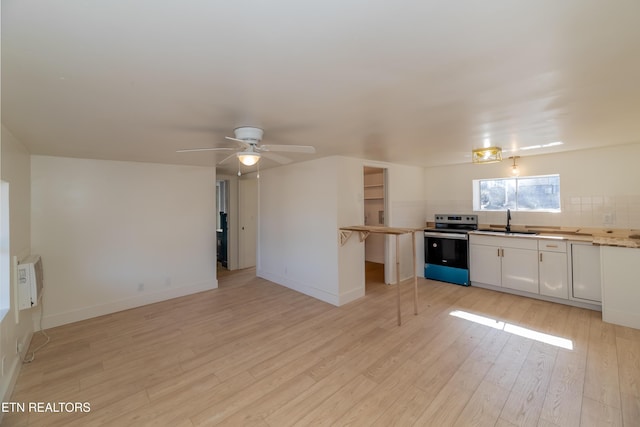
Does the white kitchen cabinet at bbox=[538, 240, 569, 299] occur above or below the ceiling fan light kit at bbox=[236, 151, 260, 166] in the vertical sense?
below

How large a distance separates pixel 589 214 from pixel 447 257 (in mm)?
2041

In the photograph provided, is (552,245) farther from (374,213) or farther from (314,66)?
(314,66)

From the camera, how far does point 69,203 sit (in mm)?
3506

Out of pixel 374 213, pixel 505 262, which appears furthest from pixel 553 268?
pixel 374 213

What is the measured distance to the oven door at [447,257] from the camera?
463cm

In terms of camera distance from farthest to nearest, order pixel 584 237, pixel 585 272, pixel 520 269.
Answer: pixel 520 269
pixel 584 237
pixel 585 272

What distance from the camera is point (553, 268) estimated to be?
3.79 meters

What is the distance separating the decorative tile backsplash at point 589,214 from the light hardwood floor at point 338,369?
1328mm

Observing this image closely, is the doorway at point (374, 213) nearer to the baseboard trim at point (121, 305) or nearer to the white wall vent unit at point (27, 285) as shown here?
the baseboard trim at point (121, 305)

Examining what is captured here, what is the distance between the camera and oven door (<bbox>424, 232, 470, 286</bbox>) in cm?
463

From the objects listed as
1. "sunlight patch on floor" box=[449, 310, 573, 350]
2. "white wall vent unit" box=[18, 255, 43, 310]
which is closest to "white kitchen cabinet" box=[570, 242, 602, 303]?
"sunlight patch on floor" box=[449, 310, 573, 350]

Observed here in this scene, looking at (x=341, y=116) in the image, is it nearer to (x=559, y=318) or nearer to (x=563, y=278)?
(x=559, y=318)

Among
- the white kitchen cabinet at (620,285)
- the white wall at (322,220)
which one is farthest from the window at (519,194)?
the white kitchen cabinet at (620,285)

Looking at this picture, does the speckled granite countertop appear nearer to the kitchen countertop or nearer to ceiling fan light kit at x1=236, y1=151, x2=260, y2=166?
the kitchen countertop
